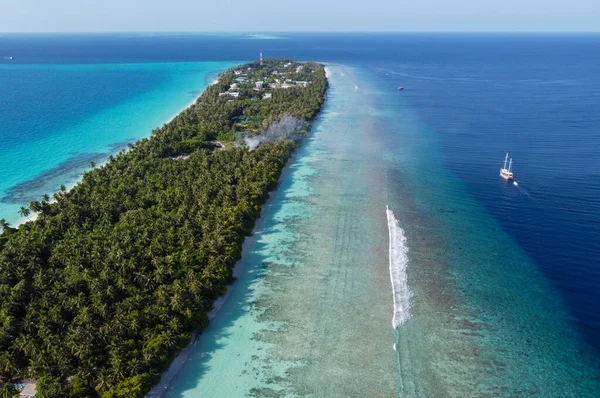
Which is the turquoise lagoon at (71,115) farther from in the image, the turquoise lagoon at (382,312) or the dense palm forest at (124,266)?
the turquoise lagoon at (382,312)

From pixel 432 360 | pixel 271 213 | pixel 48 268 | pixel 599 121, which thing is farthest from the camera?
pixel 599 121

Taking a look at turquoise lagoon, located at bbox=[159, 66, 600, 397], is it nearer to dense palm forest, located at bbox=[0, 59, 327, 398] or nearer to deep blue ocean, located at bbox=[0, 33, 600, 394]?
dense palm forest, located at bbox=[0, 59, 327, 398]

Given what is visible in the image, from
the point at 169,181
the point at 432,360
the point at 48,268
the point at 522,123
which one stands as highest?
the point at 522,123

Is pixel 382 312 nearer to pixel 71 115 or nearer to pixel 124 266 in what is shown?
pixel 124 266

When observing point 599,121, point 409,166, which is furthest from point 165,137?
point 599,121

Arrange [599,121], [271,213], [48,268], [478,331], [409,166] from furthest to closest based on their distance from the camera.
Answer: [599,121], [409,166], [271,213], [48,268], [478,331]

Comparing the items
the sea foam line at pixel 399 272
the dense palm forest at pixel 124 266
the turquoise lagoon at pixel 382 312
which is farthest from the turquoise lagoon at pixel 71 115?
the sea foam line at pixel 399 272

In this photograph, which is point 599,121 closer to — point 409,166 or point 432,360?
point 409,166

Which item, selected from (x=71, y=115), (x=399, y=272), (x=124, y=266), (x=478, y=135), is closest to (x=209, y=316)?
(x=124, y=266)
